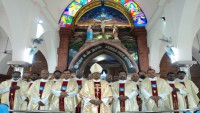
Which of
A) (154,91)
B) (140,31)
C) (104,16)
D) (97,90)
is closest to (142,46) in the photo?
(140,31)

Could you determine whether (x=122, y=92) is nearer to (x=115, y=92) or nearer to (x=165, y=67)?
(x=115, y=92)

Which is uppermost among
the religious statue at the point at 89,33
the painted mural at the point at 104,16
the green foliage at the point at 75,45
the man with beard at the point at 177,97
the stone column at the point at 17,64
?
the painted mural at the point at 104,16

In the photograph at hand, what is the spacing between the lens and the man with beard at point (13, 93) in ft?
16.8

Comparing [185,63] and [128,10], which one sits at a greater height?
[128,10]

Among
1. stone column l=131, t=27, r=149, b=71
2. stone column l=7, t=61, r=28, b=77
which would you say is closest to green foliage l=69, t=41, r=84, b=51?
stone column l=131, t=27, r=149, b=71

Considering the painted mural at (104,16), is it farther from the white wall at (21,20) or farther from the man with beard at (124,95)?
the man with beard at (124,95)

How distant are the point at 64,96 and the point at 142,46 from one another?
7.29m

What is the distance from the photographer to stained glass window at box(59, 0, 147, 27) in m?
11.4

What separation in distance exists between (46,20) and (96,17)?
10.9 feet

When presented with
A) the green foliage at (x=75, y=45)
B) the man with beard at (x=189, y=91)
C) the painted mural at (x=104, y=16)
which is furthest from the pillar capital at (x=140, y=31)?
the man with beard at (x=189, y=91)

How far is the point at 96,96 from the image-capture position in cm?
410

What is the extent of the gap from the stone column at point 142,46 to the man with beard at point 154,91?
585 centimetres

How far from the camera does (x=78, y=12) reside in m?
11.6

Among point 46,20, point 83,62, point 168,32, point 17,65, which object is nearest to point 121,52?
point 83,62
